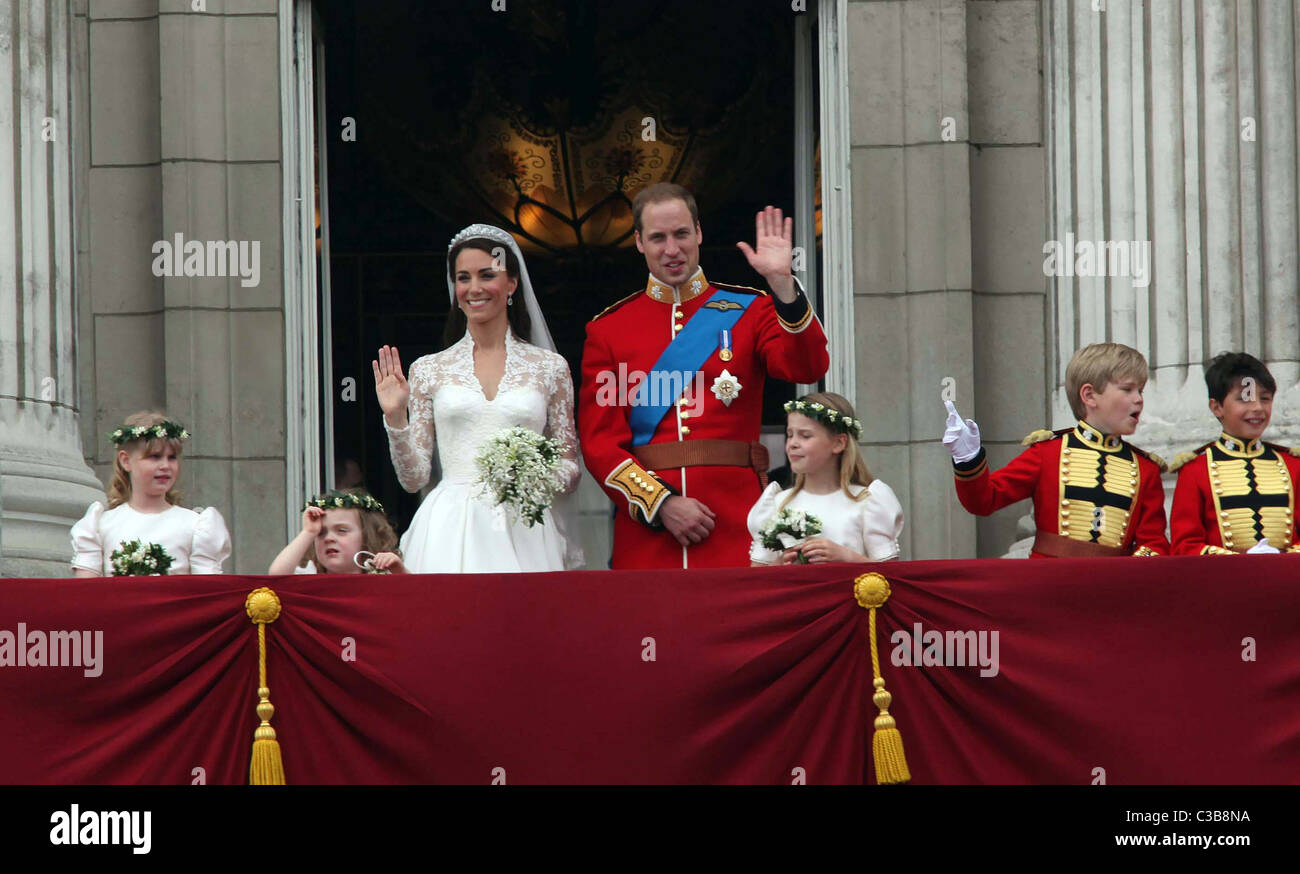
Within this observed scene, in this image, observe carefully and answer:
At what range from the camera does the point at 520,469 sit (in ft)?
23.5

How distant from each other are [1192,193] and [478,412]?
152 inches

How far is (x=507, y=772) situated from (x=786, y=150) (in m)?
7.54

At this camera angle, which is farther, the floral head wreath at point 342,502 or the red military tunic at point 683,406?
the red military tunic at point 683,406

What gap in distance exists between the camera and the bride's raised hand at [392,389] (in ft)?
24.9

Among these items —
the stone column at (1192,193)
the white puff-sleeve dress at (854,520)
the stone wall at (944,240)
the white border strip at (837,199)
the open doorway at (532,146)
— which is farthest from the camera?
the open doorway at (532,146)

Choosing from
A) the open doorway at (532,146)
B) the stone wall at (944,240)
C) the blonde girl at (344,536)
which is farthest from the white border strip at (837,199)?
the blonde girl at (344,536)

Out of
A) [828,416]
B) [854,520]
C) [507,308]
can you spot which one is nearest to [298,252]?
[507,308]

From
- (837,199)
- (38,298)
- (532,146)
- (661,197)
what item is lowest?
(38,298)

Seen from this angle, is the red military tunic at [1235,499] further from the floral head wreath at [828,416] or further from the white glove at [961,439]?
the floral head wreath at [828,416]

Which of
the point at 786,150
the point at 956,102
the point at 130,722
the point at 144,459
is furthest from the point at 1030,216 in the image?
the point at 130,722

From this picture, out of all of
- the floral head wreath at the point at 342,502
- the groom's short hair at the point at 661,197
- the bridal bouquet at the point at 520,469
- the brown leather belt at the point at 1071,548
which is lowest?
the brown leather belt at the point at 1071,548

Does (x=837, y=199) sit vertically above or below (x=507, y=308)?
above

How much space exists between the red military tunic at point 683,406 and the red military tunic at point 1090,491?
0.85 meters

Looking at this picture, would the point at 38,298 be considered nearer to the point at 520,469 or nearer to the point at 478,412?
the point at 478,412
